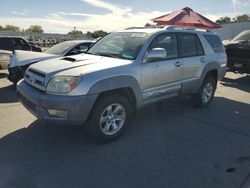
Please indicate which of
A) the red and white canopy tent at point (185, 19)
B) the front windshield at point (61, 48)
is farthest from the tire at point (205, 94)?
the red and white canopy tent at point (185, 19)

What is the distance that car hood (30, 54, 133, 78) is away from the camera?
13.1 feet

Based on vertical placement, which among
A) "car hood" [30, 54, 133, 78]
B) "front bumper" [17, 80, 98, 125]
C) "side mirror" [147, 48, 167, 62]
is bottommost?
"front bumper" [17, 80, 98, 125]

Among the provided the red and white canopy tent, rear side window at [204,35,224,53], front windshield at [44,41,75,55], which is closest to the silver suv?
rear side window at [204,35,224,53]

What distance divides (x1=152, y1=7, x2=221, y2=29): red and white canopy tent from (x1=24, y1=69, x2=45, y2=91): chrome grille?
801cm

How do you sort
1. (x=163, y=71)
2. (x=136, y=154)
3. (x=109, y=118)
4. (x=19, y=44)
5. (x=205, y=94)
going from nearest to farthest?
1. (x=136, y=154)
2. (x=109, y=118)
3. (x=163, y=71)
4. (x=205, y=94)
5. (x=19, y=44)

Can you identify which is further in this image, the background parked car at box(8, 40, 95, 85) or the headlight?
the background parked car at box(8, 40, 95, 85)

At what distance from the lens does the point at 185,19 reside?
1179 centimetres

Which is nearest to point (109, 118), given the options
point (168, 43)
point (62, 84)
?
point (62, 84)

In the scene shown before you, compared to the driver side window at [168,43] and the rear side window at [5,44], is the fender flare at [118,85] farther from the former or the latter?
the rear side window at [5,44]

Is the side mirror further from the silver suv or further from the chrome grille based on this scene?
the chrome grille

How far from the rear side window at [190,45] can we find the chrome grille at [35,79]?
9.22 ft

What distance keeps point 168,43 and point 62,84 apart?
2.40 meters

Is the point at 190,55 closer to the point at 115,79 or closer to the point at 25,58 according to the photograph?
the point at 115,79

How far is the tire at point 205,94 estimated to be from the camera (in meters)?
6.41
